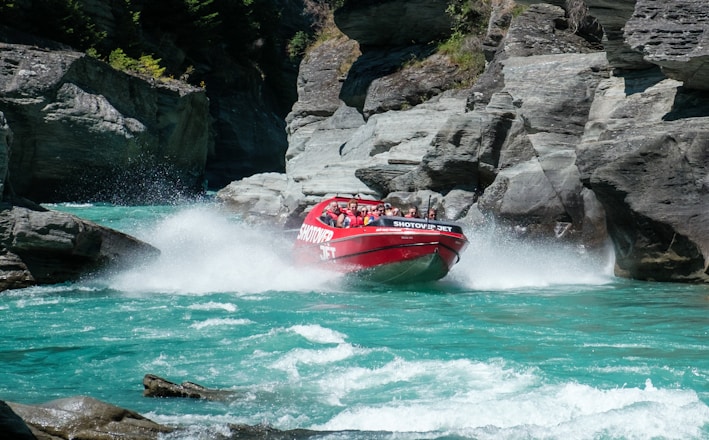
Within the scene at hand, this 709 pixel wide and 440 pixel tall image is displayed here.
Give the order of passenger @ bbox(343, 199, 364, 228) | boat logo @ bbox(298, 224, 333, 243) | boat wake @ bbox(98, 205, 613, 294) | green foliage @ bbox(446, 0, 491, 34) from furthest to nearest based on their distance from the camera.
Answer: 1. green foliage @ bbox(446, 0, 491, 34)
2. passenger @ bbox(343, 199, 364, 228)
3. boat logo @ bbox(298, 224, 333, 243)
4. boat wake @ bbox(98, 205, 613, 294)

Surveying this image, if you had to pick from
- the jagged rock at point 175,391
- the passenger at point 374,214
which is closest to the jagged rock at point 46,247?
the passenger at point 374,214

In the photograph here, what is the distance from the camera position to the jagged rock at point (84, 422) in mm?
6551

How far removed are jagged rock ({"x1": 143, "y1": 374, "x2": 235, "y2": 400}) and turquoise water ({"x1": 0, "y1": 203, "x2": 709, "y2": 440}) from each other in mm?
148

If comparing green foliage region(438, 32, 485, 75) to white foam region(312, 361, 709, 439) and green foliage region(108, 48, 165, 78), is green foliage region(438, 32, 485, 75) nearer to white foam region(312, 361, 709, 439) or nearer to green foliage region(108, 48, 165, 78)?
green foliage region(108, 48, 165, 78)

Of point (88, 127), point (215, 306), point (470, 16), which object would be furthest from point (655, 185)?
point (88, 127)

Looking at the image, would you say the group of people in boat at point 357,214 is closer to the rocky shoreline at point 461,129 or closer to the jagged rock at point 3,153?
the rocky shoreline at point 461,129

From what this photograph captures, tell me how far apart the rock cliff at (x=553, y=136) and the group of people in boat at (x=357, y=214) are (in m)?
3.02

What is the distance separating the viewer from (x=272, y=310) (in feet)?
48.8

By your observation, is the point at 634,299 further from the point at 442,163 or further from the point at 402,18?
the point at 402,18

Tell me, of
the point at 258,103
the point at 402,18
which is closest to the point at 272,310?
the point at 402,18

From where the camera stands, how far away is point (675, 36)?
53.8ft

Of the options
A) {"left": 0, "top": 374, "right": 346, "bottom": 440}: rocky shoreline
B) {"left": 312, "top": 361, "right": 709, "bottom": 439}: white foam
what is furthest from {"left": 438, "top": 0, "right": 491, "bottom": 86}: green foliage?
{"left": 0, "top": 374, "right": 346, "bottom": 440}: rocky shoreline

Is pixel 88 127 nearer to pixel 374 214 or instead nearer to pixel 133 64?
pixel 133 64

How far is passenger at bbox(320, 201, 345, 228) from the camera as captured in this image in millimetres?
18438
